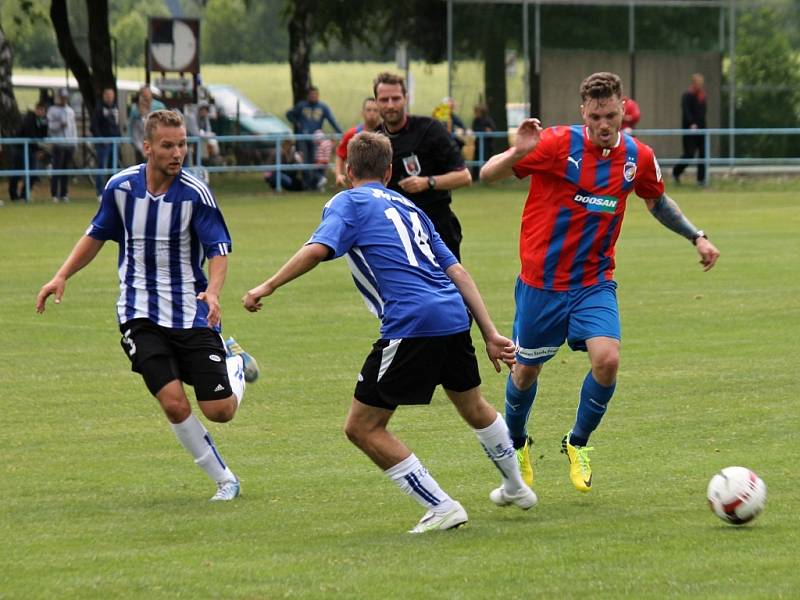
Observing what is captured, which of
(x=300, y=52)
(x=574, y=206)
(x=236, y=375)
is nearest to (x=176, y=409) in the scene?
(x=236, y=375)

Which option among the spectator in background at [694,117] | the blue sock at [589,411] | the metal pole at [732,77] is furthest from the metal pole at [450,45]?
the blue sock at [589,411]

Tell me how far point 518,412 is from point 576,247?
874 mm

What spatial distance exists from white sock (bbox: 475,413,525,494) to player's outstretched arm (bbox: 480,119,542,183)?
120 cm

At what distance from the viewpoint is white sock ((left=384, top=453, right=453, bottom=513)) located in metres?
6.64

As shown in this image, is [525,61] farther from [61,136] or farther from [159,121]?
[159,121]

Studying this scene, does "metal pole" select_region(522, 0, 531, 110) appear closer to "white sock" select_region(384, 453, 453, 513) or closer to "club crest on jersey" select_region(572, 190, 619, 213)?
"club crest on jersey" select_region(572, 190, 619, 213)

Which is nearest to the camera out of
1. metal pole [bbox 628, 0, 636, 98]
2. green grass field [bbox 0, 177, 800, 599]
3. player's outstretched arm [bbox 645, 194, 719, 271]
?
green grass field [bbox 0, 177, 800, 599]

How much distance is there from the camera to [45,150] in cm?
2969

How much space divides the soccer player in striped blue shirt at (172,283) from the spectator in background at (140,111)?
750 inches

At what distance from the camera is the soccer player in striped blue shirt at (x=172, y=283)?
297 inches

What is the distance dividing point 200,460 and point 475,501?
1308 mm

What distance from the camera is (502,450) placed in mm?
6961

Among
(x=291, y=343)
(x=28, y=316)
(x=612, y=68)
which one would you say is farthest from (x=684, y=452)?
(x=612, y=68)

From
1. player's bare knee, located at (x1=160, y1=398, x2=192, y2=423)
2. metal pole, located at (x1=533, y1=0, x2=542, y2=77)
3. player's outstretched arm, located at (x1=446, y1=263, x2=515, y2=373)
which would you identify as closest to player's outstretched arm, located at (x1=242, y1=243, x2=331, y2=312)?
player's outstretched arm, located at (x1=446, y1=263, x2=515, y2=373)
